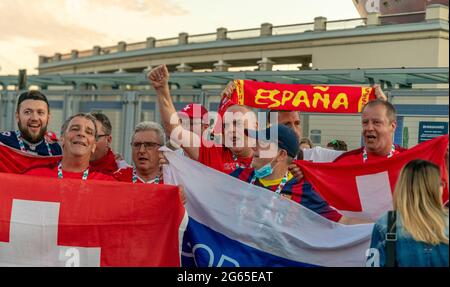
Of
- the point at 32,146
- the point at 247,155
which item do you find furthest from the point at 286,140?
the point at 32,146

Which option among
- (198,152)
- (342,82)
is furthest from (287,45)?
(198,152)

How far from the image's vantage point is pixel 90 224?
477cm

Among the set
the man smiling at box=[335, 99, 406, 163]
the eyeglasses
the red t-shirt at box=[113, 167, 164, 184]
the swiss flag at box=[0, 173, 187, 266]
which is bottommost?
the swiss flag at box=[0, 173, 187, 266]

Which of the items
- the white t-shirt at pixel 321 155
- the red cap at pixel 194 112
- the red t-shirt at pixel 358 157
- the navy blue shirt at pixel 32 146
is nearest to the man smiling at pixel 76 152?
the navy blue shirt at pixel 32 146

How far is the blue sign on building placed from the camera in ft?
28.0

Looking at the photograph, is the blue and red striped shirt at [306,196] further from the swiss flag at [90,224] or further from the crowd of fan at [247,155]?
the swiss flag at [90,224]

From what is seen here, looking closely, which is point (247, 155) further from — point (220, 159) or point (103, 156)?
point (103, 156)

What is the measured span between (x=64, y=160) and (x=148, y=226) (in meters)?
0.88

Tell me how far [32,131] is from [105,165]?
0.70 meters

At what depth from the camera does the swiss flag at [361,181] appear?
4988 millimetres

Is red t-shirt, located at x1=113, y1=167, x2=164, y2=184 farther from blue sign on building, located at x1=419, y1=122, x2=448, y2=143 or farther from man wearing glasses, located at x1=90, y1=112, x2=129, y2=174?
blue sign on building, located at x1=419, y1=122, x2=448, y2=143

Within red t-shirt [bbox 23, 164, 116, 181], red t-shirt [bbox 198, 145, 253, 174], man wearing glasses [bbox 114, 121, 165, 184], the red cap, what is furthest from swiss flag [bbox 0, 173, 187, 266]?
the red cap

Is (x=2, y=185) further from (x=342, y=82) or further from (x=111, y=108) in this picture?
(x=342, y=82)

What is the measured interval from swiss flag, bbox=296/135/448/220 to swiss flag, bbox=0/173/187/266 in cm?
110
